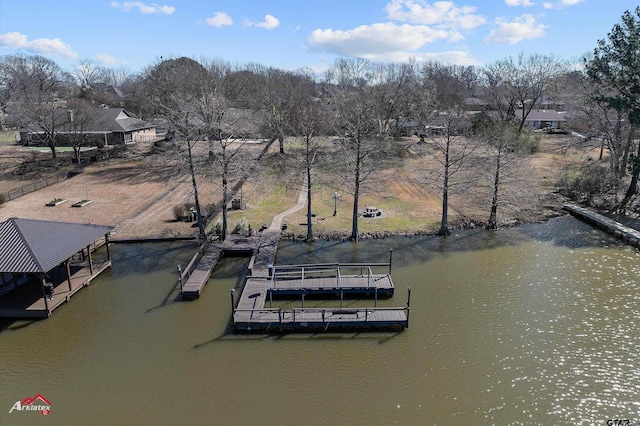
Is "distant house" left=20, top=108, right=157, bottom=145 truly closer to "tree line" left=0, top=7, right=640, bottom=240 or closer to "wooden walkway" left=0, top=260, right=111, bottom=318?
"tree line" left=0, top=7, right=640, bottom=240

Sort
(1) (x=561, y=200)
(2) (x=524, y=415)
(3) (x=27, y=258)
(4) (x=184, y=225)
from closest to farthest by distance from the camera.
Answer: (2) (x=524, y=415) → (3) (x=27, y=258) → (4) (x=184, y=225) → (1) (x=561, y=200)

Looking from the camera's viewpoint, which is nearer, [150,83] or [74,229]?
[74,229]

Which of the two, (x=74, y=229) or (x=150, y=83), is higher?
(x=150, y=83)

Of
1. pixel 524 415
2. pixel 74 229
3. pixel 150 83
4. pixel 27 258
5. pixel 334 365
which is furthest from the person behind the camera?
pixel 150 83

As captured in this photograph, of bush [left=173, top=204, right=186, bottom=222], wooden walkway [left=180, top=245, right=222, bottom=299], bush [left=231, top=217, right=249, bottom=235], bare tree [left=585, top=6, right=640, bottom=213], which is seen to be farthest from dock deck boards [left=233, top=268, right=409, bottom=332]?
bare tree [left=585, top=6, right=640, bottom=213]

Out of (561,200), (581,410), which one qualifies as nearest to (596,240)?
(561,200)

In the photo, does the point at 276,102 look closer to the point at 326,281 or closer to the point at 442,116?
the point at 442,116

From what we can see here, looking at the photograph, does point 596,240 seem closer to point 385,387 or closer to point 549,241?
point 549,241

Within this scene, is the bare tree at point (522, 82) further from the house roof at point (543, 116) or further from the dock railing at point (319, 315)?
the dock railing at point (319, 315)
